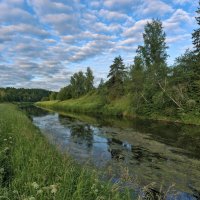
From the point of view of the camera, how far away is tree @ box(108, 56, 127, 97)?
2414 inches

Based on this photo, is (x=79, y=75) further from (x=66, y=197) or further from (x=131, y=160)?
(x=66, y=197)

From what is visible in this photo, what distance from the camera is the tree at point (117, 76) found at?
61312 mm

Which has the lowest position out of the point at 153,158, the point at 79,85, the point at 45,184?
the point at 153,158

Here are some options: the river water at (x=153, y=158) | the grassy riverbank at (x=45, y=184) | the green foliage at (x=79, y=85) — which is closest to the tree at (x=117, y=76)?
the green foliage at (x=79, y=85)

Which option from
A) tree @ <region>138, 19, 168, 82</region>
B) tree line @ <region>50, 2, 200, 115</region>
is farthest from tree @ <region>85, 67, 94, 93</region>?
tree @ <region>138, 19, 168, 82</region>

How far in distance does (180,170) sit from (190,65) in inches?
1063

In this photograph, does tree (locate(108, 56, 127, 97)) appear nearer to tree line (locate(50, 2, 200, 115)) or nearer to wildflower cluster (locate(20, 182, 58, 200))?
tree line (locate(50, 2, 200, 115))

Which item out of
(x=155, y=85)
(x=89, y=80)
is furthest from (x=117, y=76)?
(x=89, y=80)

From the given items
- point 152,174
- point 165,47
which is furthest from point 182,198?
point 165,47

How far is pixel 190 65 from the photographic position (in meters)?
35.3

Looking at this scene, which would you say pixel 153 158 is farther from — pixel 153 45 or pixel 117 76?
pixel 117 76

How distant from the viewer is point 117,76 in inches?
2472

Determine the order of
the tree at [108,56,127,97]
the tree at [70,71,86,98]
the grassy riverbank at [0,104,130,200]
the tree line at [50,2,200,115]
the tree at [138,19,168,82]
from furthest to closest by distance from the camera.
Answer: the tree at [70,71,86,98], the tree at [108,56,127,97], the tree at [138,19,168,82], the tree line at [50,2,200,115], the grassy riverbank at [0,104,130,200]

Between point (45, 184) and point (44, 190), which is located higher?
point (44, 190)
